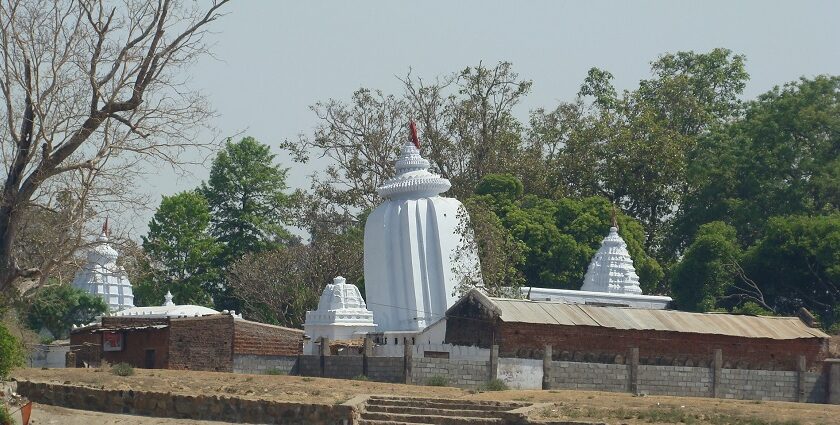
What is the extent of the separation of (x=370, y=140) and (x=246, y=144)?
12.3 m

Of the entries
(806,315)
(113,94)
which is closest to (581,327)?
(806,315)

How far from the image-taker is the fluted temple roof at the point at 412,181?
44.5 meters

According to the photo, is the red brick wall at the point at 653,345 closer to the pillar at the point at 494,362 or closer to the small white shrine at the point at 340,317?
the pillar at the point at 494,362

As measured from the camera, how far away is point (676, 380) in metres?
33.4

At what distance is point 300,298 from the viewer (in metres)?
54.7

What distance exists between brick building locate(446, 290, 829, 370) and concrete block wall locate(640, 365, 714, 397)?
5.10 feet

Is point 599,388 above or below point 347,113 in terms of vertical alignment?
below

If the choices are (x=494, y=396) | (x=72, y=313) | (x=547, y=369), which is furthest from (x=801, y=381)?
(x=72, y=313)

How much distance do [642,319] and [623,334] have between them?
1092 millimetres

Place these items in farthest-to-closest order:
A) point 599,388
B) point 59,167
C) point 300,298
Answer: point 300,298 < point 599,388 < point 59,167

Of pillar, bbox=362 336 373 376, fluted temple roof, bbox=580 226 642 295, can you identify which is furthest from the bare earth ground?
fluted temple roof, bbox=580 226 642 295

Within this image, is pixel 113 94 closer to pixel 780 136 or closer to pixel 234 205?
pixel 780 136

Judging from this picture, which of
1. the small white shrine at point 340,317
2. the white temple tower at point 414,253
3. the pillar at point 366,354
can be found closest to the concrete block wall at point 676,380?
the pillar at point 366,354

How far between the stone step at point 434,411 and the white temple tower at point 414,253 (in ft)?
53.6
